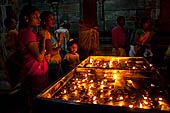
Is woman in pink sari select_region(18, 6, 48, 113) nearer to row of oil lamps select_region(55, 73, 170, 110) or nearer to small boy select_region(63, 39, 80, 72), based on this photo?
row of oil lamps select_region(55, 73, 170, 110)

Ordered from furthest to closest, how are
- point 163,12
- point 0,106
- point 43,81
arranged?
point 163,12 → point 0,106 → point 43,81

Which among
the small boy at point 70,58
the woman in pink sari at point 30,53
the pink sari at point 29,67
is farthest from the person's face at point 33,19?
the small boy at point 70,58

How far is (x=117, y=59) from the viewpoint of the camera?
3705mm

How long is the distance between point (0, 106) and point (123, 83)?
307 centimetres

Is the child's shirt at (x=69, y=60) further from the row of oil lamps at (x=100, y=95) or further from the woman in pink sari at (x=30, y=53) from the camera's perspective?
the woman in pink sari at (x=30, y=53)

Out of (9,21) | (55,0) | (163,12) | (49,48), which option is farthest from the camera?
(55,0)

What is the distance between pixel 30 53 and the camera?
2049mm

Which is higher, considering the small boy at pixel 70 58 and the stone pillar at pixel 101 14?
the stone pillar at pixel 101 14

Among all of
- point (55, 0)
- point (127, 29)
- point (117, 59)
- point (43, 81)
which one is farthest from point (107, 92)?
point (55, 0)

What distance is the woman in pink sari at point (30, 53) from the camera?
6.61 feet

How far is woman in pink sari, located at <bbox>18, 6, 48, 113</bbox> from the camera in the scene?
6.61 ft

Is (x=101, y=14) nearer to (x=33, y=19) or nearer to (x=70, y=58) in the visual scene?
(x=70, y=58)

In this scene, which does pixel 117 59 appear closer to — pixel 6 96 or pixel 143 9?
pixel 6 96

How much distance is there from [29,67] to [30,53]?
21 centimetres
